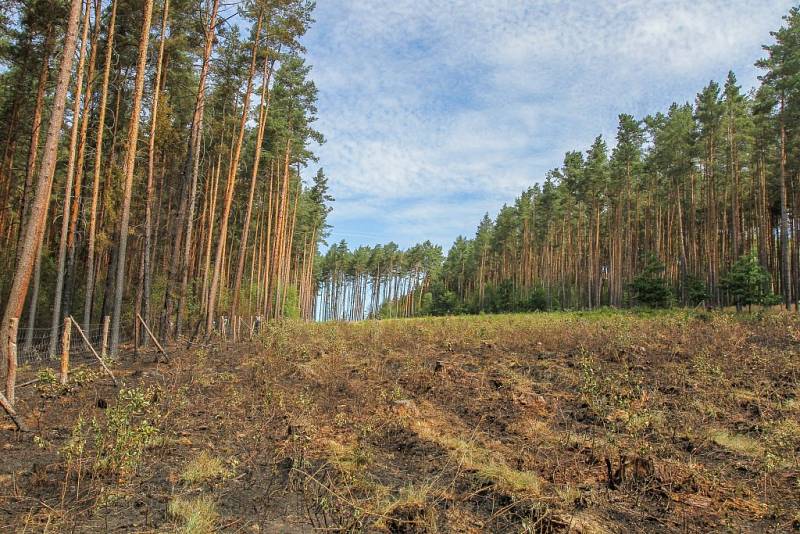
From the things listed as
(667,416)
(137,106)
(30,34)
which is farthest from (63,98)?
(667,416)

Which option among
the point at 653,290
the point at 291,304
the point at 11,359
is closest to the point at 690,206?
A: the point at 653,290

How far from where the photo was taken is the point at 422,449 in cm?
582

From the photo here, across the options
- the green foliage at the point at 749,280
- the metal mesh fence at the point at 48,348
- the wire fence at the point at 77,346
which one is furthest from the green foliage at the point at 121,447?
the green foliage at the point at 749,280

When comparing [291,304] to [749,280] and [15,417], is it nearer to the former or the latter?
[749,280]

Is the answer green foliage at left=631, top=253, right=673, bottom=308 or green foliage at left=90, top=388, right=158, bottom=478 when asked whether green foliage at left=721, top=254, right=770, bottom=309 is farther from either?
green foliage at left=90, top=388, right=158, bottom=478

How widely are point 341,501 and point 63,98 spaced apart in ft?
28.6

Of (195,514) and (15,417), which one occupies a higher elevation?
(15,417)

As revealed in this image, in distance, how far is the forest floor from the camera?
13.1 ft

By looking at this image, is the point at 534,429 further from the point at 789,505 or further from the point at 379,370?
the point at 379,370

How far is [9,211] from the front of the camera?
64.3 ft

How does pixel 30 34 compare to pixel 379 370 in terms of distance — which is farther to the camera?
pixel 30 34

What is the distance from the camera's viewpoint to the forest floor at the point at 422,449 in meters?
3.98

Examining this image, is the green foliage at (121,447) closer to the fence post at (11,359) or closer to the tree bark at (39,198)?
the fence post at (11,359)

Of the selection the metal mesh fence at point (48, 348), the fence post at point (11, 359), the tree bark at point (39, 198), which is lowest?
the metal mesh fence at point (48, 348)
